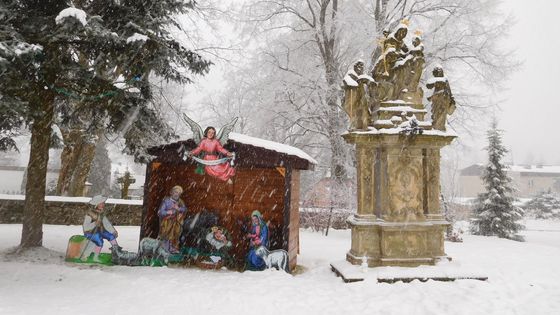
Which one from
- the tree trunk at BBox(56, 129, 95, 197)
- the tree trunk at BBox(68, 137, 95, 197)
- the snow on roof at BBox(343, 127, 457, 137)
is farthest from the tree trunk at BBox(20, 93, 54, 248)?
the tree trunk at BBox(68, 137, 95, 197)

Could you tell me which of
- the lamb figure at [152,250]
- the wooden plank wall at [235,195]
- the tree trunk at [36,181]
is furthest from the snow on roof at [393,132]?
the tree trunk at [36,181]

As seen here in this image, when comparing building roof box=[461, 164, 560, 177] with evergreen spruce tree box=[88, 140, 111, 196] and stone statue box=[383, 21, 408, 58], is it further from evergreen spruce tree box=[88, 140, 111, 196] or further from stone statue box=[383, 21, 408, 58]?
stone statue box=[383, 21, 408, 58]

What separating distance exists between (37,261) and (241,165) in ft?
15.8

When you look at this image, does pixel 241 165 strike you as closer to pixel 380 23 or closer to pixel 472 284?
pixel 472 284

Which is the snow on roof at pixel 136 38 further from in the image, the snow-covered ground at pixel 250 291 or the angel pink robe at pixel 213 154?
the snow-covered ground at pixel 250 291

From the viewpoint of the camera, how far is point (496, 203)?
20.1 metres

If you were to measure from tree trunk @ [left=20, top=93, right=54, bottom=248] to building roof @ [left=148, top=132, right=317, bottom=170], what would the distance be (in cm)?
248

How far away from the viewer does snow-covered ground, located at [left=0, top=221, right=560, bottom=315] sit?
6.12 metres

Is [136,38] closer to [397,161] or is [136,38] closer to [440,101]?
[397,161]

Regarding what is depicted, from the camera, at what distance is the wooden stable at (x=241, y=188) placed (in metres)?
8.93

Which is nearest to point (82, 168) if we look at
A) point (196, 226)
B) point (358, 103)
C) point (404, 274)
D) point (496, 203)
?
point (196, 226)

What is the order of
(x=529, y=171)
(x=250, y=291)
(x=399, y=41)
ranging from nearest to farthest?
(x=250, y=291) < (x=399, y=41) < (x=529, y=171)

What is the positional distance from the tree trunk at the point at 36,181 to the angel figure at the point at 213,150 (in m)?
3.42

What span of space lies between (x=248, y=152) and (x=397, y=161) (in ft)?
10.8
